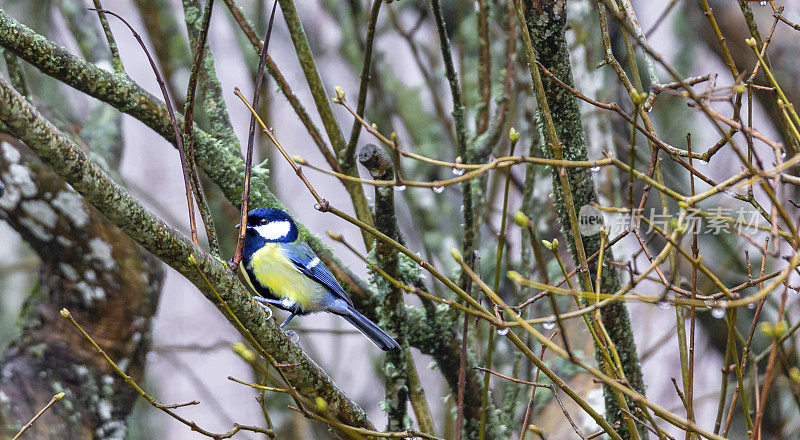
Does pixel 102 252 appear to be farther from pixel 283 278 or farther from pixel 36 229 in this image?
pixel 283 278

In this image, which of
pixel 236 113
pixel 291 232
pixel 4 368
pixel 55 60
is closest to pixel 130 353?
pixel 4 368

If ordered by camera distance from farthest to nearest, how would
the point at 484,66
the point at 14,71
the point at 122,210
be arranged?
the point at 484,66 → the point at 14,71 → the point at 122,210

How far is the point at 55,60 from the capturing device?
6.39 feet

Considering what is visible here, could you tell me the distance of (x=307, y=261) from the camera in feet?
9.02

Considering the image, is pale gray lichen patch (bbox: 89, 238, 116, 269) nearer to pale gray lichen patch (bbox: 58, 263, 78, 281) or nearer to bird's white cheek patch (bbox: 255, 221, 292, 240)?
pale gray lichen patch (bbox: 58, 263, 78, 281)

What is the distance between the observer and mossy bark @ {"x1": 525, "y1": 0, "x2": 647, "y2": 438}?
1962 millimetres

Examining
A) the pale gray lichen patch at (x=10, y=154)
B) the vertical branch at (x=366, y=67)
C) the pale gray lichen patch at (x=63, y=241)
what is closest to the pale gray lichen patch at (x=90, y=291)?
the pale gray lichen patch at (x=63, y=241)

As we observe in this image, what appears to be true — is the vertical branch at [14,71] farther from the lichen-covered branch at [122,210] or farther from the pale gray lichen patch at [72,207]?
the lichen-covered branch at [122,210]

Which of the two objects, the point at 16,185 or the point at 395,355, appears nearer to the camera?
the point at 395,355

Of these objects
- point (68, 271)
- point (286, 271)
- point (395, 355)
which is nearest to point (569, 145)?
point (395, 355)

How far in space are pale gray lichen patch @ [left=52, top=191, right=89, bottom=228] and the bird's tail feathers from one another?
104 centimetres

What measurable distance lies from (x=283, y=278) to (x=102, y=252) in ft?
2.26

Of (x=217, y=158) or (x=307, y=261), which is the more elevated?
(x=217, y=158)

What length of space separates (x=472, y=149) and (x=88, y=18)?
1.97m
